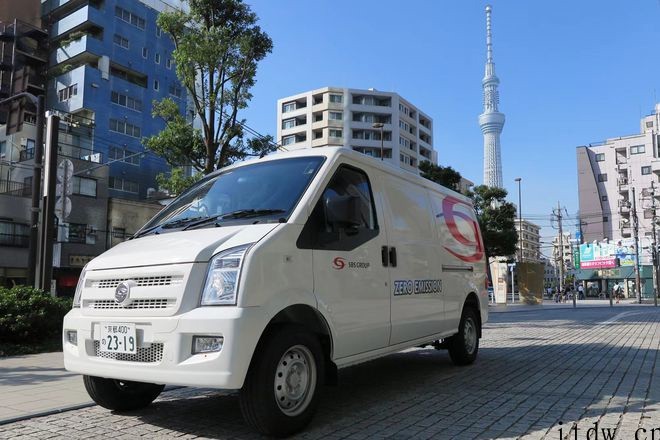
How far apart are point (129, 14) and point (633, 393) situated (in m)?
50.5

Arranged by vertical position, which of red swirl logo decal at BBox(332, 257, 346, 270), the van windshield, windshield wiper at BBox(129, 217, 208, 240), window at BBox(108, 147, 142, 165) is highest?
window at BBox(108, 147, 142, 165)

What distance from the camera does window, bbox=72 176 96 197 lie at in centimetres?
3494

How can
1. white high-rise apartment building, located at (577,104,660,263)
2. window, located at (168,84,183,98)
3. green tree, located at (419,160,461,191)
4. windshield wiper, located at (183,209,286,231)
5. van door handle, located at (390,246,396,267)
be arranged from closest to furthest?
windshield wiper, located at (183,209,286,231), van door handle, located at (390,246,396,267), green tree, located at (419,160,461,191), window, located at (168,84,183,98), white high-rise apartment building, located at (577,104,660,263)

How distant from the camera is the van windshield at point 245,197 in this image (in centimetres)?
452

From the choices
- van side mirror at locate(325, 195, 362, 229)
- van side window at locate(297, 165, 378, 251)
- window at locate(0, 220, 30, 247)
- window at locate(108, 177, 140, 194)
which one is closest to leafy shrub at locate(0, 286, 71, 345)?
van side window at locate(297, 165, 378, 251)

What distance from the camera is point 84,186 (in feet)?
117

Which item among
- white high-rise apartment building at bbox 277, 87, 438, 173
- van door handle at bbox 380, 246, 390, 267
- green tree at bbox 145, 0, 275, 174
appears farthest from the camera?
white high-rise apartment building at bbox 277, 87, 438, 173

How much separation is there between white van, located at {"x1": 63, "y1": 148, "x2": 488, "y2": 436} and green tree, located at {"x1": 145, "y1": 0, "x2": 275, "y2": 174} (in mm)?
7899

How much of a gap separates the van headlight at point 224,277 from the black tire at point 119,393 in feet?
5.45

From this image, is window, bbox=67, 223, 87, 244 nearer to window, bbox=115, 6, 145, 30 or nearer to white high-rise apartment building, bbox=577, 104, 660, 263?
window, bbox=115, 6, 145, 30

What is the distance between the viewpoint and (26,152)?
3941 cm

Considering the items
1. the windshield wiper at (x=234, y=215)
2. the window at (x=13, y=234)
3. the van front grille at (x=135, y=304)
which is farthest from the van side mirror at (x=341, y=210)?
the window at (x=13, y=234)

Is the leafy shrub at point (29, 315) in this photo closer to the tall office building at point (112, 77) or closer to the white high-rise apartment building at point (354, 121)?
the tall office building at point (112, 77)

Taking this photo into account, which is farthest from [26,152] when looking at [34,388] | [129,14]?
[34,388]
